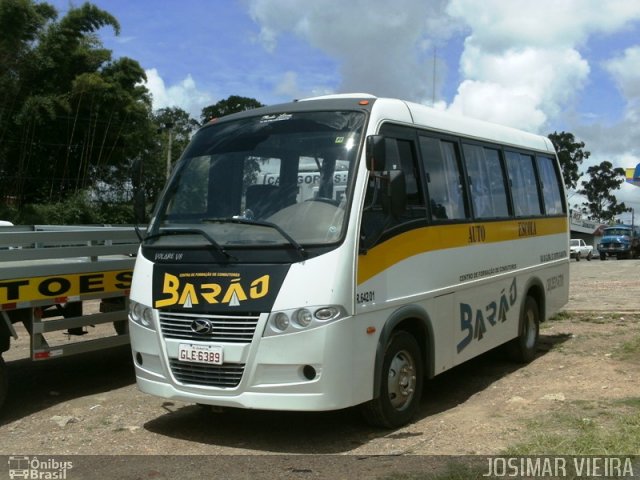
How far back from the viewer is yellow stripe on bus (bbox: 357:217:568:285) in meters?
5.50

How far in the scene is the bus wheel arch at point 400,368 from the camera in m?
5.61

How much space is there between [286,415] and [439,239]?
7.14 feet

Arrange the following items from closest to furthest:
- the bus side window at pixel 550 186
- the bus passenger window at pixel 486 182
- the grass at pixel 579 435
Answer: the grass at pixel 579 435 < the bus passenger window at pixel 486 182 < the bus side window at pixel 550 186

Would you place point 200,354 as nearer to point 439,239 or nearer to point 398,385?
point 398,385

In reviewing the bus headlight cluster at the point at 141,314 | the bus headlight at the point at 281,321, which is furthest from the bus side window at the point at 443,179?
the bus headlight cluster at the point at 141,314

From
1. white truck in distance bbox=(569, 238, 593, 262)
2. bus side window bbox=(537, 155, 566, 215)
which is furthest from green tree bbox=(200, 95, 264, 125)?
bus side window bbox=(537, 155, 566, 215)

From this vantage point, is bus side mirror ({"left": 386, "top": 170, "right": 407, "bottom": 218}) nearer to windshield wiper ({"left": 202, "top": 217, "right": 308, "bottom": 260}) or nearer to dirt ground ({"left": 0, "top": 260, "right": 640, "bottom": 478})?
windshield wiper ({"left": 202, "top": 217, "right": 308, "bottom": 260})

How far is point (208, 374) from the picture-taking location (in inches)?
210

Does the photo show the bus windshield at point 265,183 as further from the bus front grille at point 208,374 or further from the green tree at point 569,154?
the green tree at point 569,154

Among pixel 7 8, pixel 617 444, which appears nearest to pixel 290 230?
pixel 617 444

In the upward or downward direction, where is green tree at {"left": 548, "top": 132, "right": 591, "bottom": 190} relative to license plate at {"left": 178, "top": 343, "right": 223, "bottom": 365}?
upward

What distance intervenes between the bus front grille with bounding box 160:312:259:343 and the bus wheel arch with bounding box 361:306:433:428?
3.53 ft

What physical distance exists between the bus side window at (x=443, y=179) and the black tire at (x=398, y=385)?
1.29m

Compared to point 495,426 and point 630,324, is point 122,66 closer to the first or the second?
point 630,324
